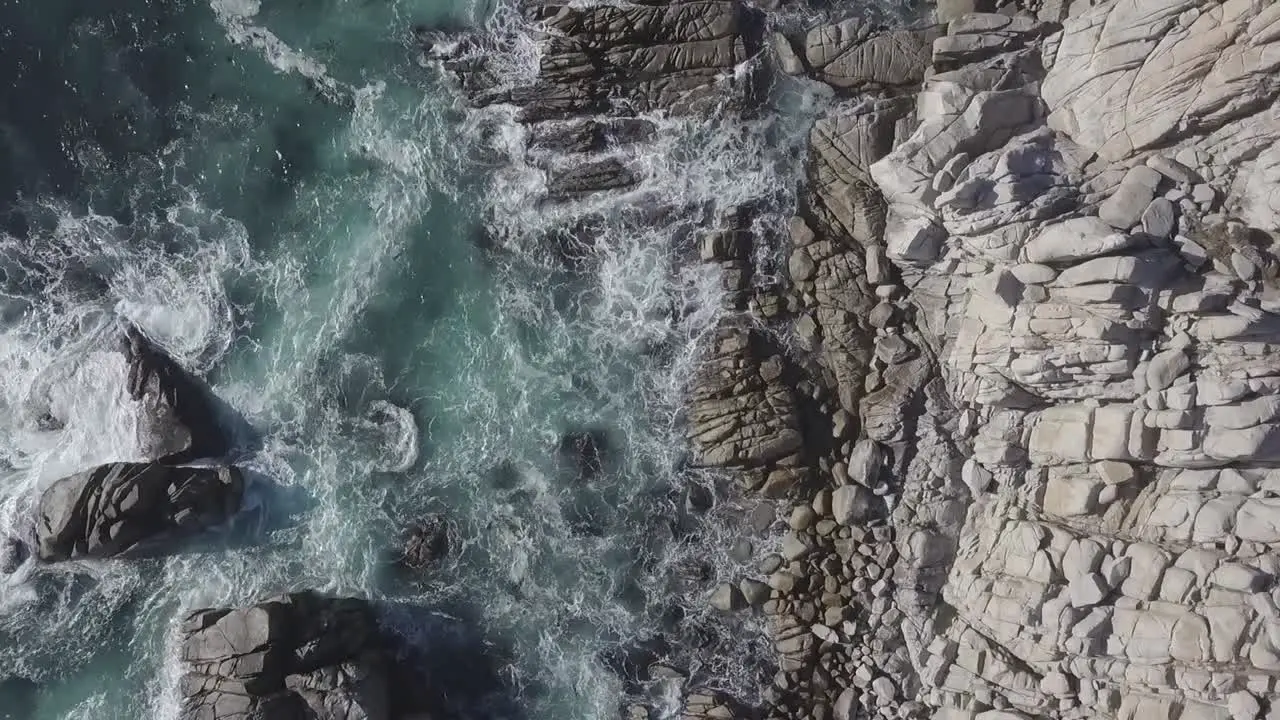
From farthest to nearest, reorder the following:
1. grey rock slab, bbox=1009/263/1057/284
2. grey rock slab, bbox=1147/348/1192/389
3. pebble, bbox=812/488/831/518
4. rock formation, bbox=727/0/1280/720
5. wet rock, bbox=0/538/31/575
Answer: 1. wet rock, bbox=0/538/31/575
2. pebble, bbox=812/488/831/518
3. grey rock slab, bbox=1009/263/1057/284
4. grey rock slab, bbox=1147/348/1192/389
5. rock formation, bbox=727/0/1280/720

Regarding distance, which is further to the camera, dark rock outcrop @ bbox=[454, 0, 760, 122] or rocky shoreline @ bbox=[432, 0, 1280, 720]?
dark rock outcrop @ bbox=[454, 0, 760, 122]

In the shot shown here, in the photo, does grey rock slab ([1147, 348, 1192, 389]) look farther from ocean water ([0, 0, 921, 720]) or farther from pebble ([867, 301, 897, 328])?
ocean water ([0, 0, 921, 720])

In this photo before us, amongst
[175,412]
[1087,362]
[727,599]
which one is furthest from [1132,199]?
[175,412]

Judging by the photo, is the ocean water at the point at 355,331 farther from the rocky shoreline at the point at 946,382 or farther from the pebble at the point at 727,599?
the rocky shoreline at the point at 946,382

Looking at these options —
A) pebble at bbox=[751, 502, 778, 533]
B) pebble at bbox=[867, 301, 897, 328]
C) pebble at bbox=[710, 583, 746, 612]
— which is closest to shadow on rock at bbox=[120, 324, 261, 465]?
pebble at bbox=[710, 583, 746, 612]

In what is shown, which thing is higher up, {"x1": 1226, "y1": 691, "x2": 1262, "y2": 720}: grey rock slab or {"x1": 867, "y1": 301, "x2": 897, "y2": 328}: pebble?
{"x1": 867, "y1": 301, "x2": 897, "y2": 328}: pebble

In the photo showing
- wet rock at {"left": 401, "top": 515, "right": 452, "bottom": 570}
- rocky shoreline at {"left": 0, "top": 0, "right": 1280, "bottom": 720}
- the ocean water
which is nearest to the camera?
rocky shoreline at {"left": 0, "top": 0, "right": 1280, "bottom": 720}

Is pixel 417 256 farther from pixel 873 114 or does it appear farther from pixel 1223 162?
pixel 1223 162

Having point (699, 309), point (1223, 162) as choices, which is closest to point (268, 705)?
point (699, 309)
